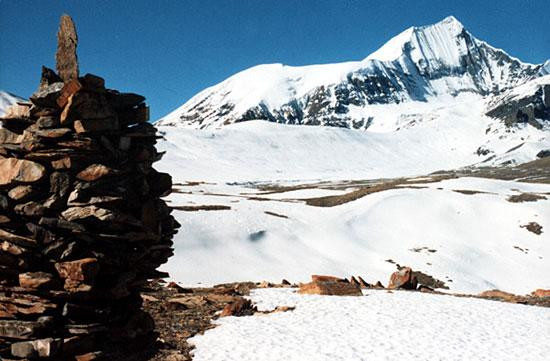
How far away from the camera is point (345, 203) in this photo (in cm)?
7344

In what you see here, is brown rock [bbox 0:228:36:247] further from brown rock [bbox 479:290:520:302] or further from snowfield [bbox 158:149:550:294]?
snowfield [bbox 158:149:550:294]

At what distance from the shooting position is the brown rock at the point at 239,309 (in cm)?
1992

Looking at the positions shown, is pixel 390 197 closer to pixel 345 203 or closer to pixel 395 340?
pixel 345 203

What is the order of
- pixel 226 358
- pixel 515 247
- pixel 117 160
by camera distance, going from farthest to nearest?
1. pixel 515 247
2. pixel 226 358
3. pixel 117 160

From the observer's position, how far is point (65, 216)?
12.5 meters

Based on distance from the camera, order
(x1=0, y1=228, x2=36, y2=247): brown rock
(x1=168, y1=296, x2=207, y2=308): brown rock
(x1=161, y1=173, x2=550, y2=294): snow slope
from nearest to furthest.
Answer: (x1=0, y1=228, x2=36, y2=247): brown rock < (x1=168, y1=296, x2=207, y2=308): brown rock < (x1=161, y1=173, x2=550, y2=294): snow slope

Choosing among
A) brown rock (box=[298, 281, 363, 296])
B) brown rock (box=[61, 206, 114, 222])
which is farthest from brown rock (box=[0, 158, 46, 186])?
brown rock (box=[298, 281, 363, 296])

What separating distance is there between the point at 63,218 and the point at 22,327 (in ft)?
10.5

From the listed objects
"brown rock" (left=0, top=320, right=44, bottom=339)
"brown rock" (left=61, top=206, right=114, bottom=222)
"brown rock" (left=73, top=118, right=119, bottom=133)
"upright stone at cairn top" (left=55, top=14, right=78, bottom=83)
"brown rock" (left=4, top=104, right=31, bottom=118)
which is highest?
"upright stone at cairn top" (left=55, top=14, right=78, bottom=83)

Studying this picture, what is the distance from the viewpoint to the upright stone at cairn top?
43.3 ft

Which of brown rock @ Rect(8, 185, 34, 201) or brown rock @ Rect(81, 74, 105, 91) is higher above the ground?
brown rock @ Rect(81, 74, 105, 91)

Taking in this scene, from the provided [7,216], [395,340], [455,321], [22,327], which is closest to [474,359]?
[395,340]

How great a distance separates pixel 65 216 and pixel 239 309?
995 cm

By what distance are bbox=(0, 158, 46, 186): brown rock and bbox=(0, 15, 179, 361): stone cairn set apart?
3 cm
